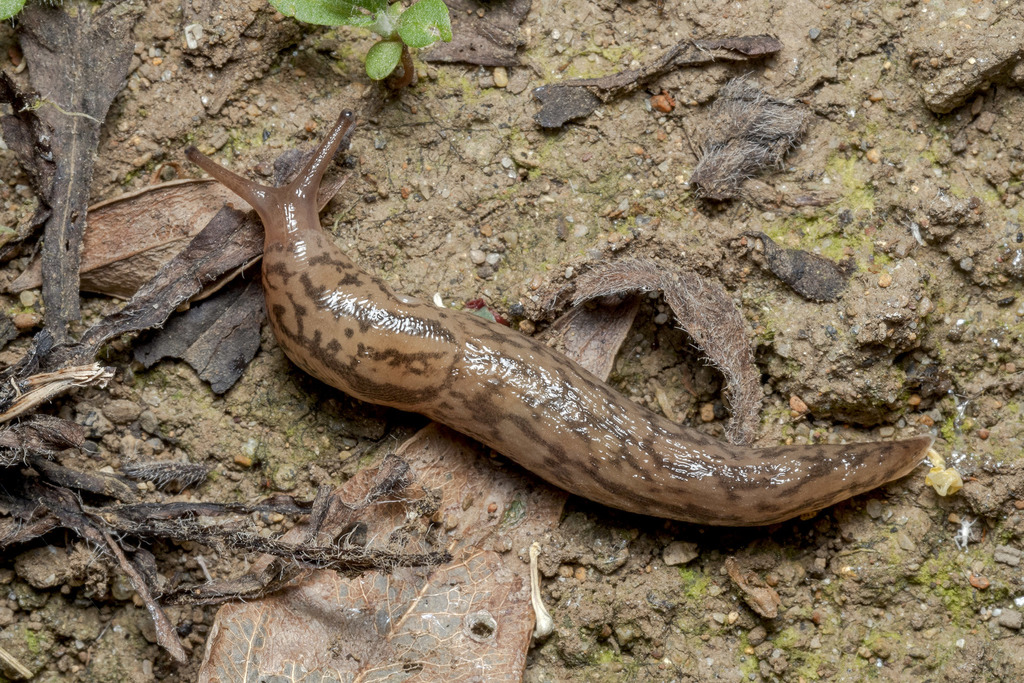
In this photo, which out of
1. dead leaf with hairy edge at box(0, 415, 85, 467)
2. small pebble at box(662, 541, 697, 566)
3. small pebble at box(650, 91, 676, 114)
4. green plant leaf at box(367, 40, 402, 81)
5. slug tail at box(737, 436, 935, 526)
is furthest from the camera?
small pebble at box(650, 91, 676, 114)

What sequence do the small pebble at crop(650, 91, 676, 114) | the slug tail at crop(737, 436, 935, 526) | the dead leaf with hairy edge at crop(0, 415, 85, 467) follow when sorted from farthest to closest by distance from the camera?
the small pebble at crop(650, 91, 676, 114)
the slug tail at crop(737, 436, 935, 526)
the dead leaf with hairy edge at crop(0, 415, 85, 467)

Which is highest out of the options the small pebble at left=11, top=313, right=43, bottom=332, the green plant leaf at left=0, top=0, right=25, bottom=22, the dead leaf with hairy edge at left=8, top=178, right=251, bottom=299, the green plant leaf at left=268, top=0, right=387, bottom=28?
the green plant leaf at left=268, top=0, right=387, bottom=28

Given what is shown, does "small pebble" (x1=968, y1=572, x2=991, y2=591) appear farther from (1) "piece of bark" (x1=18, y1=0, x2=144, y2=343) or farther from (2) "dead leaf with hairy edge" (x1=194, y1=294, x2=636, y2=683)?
(1) "piece of bark" (x1=18, y1=0, x2=144, y2=343)

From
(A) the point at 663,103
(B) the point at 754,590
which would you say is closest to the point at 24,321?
(A) the point at 663,103

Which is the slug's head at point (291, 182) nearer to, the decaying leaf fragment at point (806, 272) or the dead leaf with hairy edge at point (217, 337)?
the dead leaf with hairy edge at point (217, 337)

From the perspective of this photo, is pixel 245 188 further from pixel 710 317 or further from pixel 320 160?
pixel 710 317

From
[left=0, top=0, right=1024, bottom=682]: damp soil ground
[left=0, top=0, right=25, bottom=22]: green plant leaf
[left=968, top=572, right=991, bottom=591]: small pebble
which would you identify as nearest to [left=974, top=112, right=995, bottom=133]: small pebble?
[left=0, top=0, right=1024, bottom=682]: damp soil ground

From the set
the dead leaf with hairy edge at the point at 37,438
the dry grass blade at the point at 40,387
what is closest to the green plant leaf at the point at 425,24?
the dry grass blade at the point at 40,387

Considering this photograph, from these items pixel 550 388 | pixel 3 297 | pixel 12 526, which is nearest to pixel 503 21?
pixel 550 388
